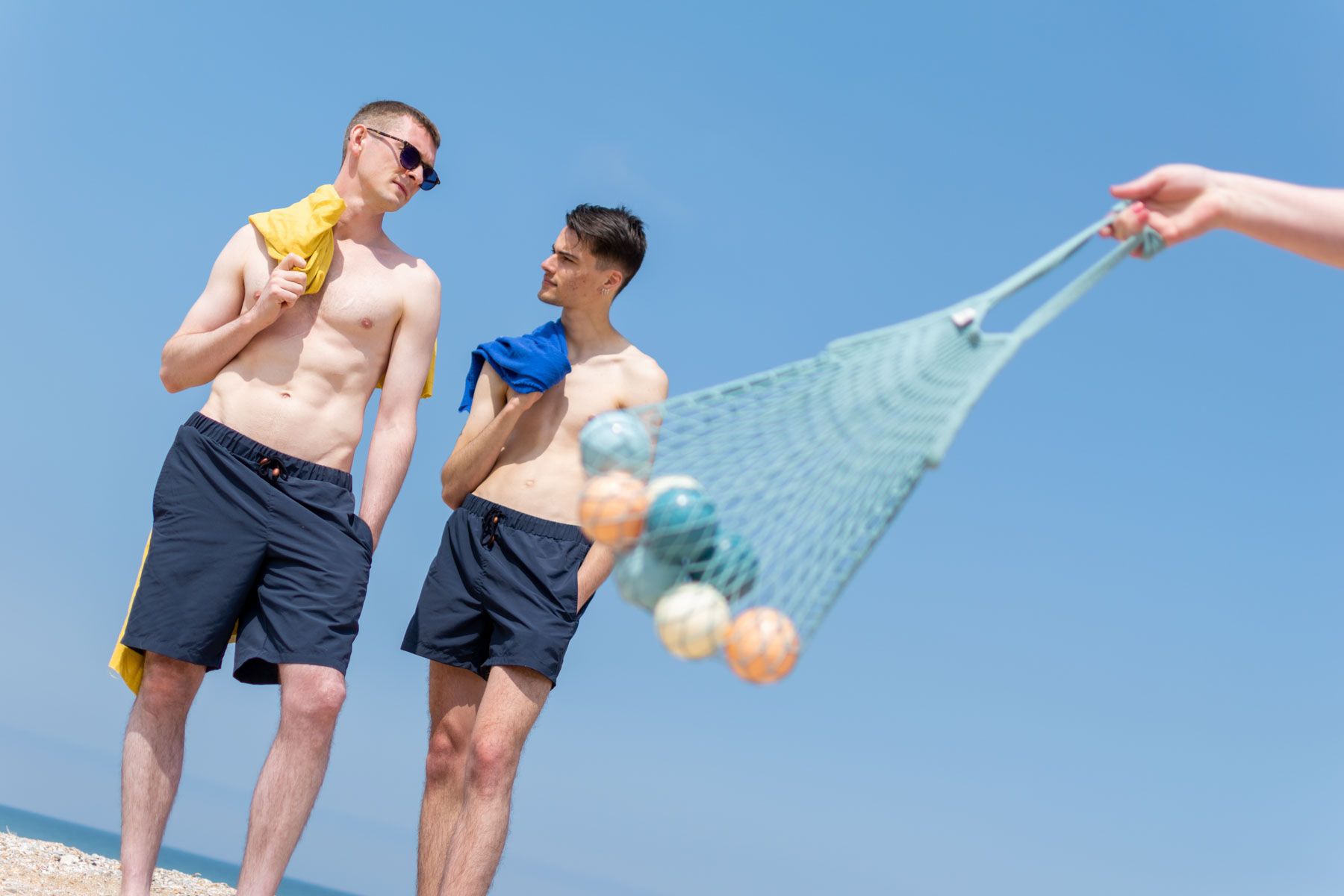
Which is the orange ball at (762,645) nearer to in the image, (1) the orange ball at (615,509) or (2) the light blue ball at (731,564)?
(2) the light blue ball at (731,564)

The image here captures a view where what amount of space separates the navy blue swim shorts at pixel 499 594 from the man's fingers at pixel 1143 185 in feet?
7.82

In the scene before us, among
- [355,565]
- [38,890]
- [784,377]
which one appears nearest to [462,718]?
[355,565]

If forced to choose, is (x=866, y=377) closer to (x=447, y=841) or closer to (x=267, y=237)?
(x=267, y=237)

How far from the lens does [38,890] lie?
15.8 ft

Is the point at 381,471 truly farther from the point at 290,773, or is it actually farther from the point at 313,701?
the point at 290,773

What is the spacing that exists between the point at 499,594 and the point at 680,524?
73.9 inches

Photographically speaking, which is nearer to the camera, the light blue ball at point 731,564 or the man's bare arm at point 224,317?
the light blue ball at point 731,564

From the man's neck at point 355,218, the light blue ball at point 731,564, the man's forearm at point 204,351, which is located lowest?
the light blue ball at point 731,564

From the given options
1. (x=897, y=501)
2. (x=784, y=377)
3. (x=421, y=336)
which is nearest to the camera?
(x=897, y=501)

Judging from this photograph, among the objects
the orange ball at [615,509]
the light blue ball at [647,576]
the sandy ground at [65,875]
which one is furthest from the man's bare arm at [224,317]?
the sandy ground at [65,875]

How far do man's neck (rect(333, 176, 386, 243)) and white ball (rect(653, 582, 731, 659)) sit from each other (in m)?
2.38

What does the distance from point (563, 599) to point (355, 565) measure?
777 millimetres

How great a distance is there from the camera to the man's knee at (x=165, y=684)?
408 cm

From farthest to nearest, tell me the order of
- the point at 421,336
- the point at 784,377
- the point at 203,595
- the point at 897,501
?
the point at 421,336
the point at 203,595
the point at 784,377
the point at 897,501
